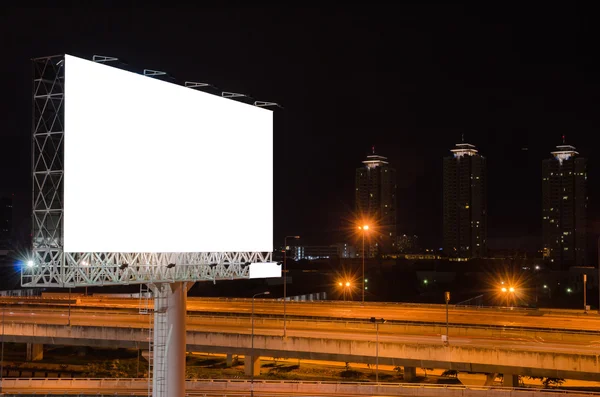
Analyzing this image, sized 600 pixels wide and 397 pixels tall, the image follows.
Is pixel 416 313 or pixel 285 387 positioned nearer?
pixel 285 387

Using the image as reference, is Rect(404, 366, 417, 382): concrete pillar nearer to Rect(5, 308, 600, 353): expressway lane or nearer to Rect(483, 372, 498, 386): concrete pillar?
Rect(5, 308, 600, 353): expressway lane

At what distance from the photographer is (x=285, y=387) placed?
4431cm

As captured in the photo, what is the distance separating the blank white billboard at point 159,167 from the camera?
2405cm

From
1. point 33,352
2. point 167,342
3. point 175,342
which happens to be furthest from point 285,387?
point 33,352

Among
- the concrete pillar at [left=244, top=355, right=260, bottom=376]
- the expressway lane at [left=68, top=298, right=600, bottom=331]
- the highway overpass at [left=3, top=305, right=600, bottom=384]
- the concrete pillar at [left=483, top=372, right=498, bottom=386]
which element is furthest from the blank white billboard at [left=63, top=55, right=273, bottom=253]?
the concrete pillar at [left=483, top=372, right=498, bottom=386]

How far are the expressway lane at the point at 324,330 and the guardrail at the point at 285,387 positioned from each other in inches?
110

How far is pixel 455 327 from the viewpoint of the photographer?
156ft

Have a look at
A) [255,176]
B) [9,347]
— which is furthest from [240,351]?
[9,347]

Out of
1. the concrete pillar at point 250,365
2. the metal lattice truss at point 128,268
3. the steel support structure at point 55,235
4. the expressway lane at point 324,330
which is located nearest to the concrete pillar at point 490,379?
the expressway lane at point 324,330

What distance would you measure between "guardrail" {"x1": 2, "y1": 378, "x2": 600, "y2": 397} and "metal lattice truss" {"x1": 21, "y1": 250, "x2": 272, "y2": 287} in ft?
51.3

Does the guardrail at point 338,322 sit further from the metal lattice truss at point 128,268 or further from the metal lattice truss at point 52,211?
Answer: the metal lattice truss at point 52,211

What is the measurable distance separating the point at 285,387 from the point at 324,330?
6828 mm

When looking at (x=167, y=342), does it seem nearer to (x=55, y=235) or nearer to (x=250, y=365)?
(x=55, y=235)

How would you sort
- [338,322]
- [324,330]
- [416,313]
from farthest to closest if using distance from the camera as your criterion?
[416,313] → [338,322] → [324,330]
